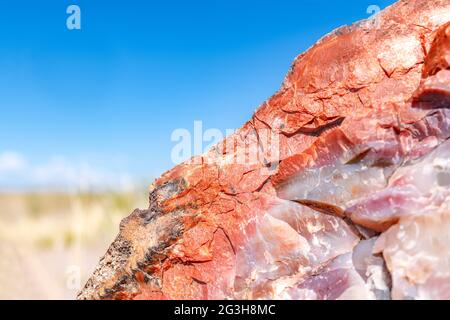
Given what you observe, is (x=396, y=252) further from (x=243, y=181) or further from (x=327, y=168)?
(x=243, y=181)

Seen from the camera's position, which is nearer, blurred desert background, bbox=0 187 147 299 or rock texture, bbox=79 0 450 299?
rock texture, bbox=79 0 450 299

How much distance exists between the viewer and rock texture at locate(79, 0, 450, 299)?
234 centimetres

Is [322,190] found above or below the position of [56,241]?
below

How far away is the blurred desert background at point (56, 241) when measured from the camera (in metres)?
8.17

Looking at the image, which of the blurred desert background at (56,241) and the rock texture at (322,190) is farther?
the blurred desert background at (56,241)

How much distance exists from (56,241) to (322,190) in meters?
10.3

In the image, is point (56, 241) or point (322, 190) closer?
point (322, 190)

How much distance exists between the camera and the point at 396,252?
220 centimetres

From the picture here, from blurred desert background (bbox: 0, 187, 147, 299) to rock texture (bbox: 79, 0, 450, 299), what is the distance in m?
4.44

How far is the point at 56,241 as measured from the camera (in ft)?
38.6

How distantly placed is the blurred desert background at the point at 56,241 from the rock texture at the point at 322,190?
14.6ft

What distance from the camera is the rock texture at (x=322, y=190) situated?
2.34 metres

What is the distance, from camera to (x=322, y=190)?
266 centimetres
